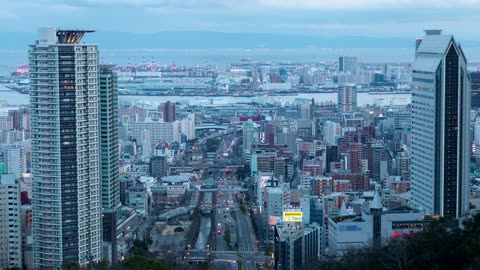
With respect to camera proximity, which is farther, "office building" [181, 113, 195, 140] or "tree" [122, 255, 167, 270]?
"office building" [181, 113, 195, 140]

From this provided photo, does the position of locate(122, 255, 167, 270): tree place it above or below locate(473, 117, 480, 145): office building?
below

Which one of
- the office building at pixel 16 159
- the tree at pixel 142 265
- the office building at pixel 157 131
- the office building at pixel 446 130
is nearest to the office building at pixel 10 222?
the tree at pixel 142 265

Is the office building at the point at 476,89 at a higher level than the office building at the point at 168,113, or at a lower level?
higher

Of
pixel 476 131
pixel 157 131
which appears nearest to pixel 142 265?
pixel 476 131

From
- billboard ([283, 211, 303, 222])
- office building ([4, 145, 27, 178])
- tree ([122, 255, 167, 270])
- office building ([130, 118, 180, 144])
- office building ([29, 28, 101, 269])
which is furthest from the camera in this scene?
office building ([130, 118, 180, 144])

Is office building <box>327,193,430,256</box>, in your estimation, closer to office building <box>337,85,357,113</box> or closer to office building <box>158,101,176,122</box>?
office building <box>158,101,176,122</box>

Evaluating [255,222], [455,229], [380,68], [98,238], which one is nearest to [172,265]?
[98,238]

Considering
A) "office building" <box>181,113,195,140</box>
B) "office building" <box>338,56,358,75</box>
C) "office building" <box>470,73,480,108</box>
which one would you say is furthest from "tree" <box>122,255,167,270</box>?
"office building" <box>338,56,358,75</box>

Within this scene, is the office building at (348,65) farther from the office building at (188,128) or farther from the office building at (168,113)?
the office building at (188,128)

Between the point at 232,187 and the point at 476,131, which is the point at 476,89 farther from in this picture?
the point at 232,187
